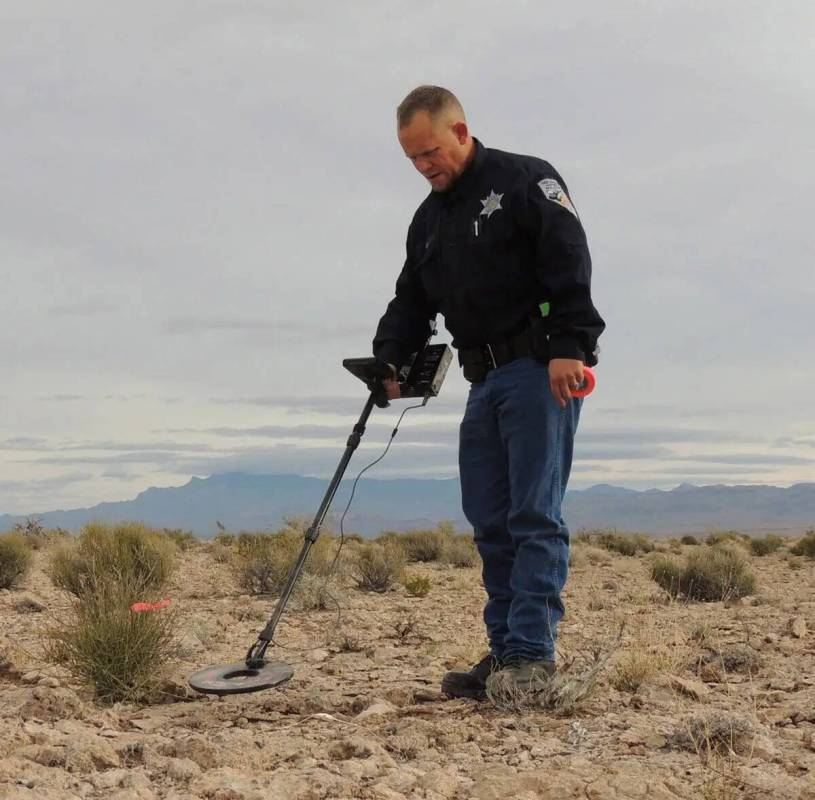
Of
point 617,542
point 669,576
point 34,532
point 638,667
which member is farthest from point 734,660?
point 34,532

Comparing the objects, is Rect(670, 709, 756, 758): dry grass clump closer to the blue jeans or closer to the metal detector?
the blue jeans

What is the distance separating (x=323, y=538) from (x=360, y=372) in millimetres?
8720

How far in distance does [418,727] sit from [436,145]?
2465 millimetres

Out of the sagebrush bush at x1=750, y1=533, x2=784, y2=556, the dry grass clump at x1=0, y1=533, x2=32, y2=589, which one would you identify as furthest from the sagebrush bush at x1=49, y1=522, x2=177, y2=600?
the sagebrush bush at x1=750, y1=533, x2=784, y2=556

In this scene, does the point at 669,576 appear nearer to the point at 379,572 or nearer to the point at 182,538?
the point at 379,572

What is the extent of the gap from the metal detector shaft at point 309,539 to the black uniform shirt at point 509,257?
0.70m

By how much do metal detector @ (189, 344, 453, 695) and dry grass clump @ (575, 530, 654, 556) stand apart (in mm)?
16463

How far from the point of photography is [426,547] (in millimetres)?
17031

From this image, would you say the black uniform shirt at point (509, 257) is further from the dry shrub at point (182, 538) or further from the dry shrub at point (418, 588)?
the dry shrub at point (182, 538)

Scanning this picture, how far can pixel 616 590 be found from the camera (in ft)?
38.0

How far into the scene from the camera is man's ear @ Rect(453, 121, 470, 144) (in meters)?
4.37

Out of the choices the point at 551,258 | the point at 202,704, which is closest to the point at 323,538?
the point at 202,704

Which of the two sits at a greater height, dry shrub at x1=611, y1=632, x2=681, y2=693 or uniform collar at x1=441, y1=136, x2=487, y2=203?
uniform collar at x1=441, y1=136, x2=487, y2=203

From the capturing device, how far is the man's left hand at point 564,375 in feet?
13.5
